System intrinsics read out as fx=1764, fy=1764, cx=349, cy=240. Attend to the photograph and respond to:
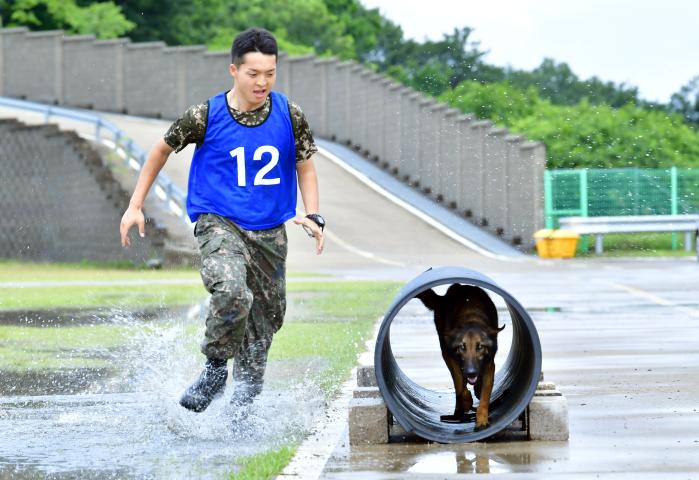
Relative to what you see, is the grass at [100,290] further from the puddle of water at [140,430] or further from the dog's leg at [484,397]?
the dog's leg at [484,397]

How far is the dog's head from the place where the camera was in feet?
27.4

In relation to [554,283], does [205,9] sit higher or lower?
higher

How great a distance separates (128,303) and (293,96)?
3650 centimetres

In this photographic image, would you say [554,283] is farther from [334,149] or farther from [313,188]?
[334,149]

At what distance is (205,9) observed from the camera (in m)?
88.6

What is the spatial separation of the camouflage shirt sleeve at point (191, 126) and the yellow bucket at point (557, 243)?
27410 millimetres

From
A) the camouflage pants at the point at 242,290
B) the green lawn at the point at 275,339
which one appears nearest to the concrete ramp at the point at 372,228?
the green lawn at the point at 275,339

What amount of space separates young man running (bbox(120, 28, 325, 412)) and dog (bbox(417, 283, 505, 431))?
0.74m

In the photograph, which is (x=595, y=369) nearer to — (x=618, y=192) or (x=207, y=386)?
(x=207, y=386)

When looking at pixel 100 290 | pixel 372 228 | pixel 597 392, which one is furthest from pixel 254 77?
pixel 372 228

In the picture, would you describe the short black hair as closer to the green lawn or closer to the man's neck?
the man's neck

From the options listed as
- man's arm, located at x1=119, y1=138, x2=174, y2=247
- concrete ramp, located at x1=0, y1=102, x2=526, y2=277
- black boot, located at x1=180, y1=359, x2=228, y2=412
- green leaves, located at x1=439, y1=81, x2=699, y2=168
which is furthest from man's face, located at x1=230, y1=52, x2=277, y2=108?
green leaves, located at x1=439, y1=81, x2=699, y2=168

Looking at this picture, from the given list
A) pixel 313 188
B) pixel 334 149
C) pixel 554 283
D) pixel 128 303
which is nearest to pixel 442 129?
pixel 334 149

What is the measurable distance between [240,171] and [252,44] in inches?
25.3
